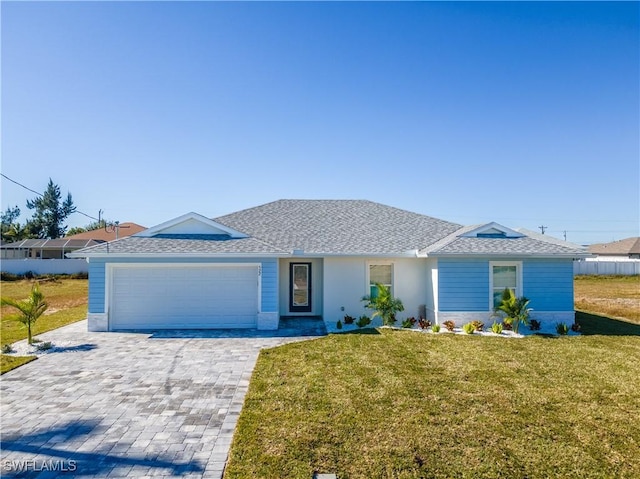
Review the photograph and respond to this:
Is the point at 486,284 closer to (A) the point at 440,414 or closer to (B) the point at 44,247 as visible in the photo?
(A) the point at 440,414

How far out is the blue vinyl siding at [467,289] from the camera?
1295cm

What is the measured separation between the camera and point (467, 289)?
42.5 feet

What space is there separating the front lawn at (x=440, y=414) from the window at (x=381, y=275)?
4.58 metres

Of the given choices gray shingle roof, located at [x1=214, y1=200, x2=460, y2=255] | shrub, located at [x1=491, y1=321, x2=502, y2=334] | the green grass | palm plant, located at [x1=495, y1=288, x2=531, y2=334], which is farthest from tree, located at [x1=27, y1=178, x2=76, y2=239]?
palm plant, located at [x1=495, y1=288, x2=531, y2=334]

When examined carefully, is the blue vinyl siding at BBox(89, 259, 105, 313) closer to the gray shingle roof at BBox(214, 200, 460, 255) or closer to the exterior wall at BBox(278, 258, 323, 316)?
the gray shingle roof at BBox(214, 200, 460, 255)

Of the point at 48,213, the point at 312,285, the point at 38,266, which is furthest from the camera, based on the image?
the point at 48,213

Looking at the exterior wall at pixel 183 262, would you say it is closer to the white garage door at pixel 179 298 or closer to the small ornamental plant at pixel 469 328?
the white garage door at pixel 179 298

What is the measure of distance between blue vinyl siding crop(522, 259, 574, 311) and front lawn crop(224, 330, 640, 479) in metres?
3.16

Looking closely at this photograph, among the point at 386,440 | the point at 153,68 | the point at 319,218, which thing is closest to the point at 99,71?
the point at 153,68

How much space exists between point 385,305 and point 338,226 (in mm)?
5182

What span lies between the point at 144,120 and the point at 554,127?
61.3 ft

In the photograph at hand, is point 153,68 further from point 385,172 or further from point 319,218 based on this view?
point 385,172

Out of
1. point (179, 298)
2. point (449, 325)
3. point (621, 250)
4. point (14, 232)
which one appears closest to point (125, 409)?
point (179, 298)

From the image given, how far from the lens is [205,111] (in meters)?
15.3
